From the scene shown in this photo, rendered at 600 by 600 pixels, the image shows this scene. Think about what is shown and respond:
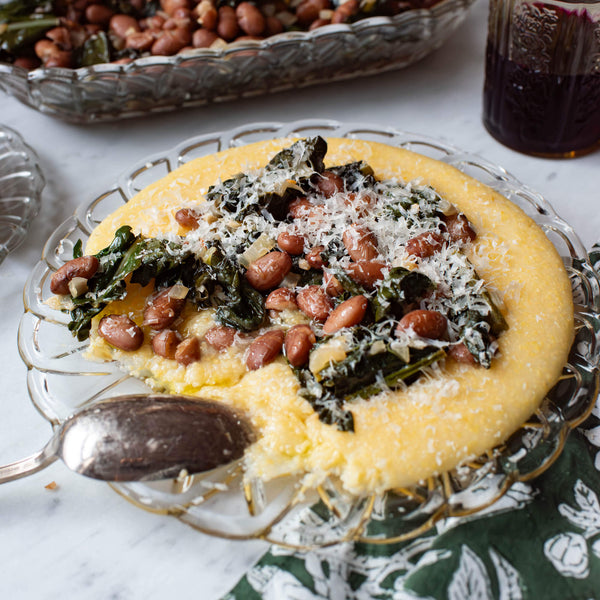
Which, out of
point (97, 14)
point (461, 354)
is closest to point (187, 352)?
point (461, 354)

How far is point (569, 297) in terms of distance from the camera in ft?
8.46

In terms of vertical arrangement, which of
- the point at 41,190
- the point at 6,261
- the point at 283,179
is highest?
the point at 283,179

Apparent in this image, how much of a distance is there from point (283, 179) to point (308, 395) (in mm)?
1015

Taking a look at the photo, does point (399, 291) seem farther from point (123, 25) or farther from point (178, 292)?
point (123, 25)

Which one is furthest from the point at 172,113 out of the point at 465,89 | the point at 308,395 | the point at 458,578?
the point at 458,578

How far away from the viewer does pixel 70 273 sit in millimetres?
2619

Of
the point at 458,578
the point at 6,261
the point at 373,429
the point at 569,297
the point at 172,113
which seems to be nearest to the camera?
the point at 458,578

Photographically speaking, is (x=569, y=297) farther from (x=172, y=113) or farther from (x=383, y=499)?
(x=172, y=113)

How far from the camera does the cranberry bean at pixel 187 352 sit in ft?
8.13

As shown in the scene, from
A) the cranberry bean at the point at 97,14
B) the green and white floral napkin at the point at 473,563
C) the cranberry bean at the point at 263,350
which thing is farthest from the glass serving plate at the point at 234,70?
the green and white floral napkin at the point at 473,563

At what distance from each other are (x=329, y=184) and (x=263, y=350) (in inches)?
34.2

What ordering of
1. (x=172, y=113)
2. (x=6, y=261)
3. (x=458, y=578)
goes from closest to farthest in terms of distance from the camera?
1. (x=458, y=578)
2. (x=6, y=261)
3. (x=172, y=113)

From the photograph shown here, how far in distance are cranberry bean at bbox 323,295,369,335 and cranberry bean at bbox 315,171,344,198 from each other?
0.65 m

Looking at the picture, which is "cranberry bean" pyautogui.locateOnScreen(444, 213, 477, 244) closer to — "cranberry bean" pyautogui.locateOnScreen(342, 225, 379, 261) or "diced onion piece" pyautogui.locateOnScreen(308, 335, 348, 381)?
"cranberry bean" pyautogui.locateOnScreen(342, 225, 379, 261)
